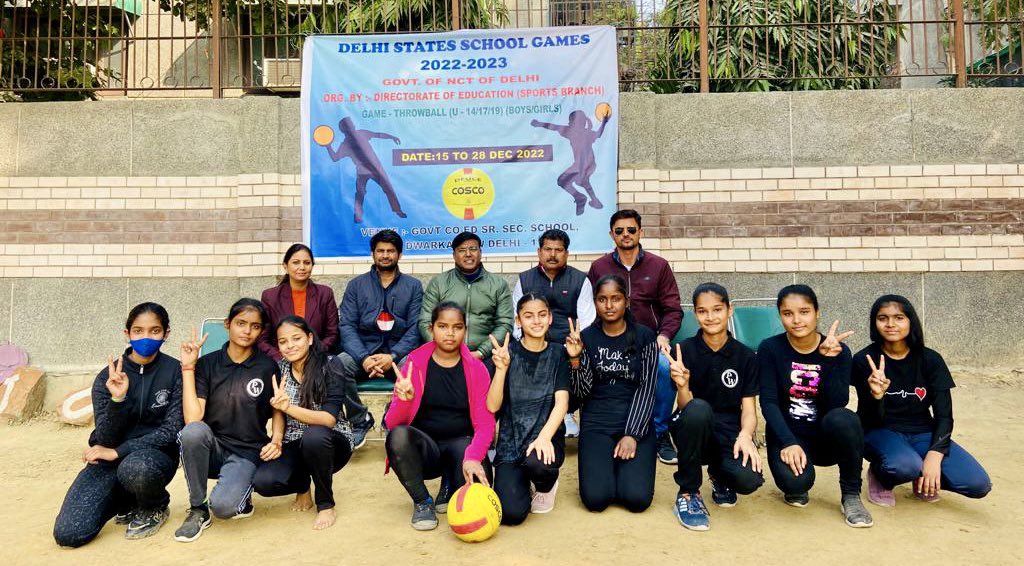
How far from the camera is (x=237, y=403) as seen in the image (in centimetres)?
346

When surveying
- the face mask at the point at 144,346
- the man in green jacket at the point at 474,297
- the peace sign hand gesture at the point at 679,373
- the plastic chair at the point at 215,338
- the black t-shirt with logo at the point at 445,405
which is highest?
the man in green jacket at the point at 474,297

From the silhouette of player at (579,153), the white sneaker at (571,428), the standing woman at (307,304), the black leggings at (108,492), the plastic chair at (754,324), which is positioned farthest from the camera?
the silhouette of player at (579,153)

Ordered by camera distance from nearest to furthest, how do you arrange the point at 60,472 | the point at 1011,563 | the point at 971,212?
1. the point at 1011,563
2. the point at 60,472
3. the point at 971,212

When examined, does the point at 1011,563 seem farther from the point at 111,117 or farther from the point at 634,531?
the point at 111,117

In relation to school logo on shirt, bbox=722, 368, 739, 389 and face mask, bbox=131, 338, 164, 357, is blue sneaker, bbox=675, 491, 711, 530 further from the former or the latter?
face mask, bbox=131, 338, 164, 357

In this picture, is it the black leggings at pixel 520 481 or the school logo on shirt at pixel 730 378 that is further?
the school logo on shirt at pixel 730 378

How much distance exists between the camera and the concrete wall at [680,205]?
607cm

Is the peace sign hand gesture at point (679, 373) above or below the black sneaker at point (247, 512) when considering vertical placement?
above

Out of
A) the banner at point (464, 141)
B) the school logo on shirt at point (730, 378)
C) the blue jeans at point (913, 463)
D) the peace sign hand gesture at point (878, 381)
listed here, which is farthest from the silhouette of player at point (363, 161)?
the blue jeans at point (913, 463)

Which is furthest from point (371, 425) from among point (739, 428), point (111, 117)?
point (111, 117)

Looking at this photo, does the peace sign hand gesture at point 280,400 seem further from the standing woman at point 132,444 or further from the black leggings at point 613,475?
the black leggings at point 613,475

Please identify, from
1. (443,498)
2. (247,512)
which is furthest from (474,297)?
(247,512)

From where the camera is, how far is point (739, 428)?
3.53 metres

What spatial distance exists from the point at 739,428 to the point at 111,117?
20.8 ft
